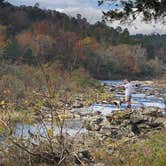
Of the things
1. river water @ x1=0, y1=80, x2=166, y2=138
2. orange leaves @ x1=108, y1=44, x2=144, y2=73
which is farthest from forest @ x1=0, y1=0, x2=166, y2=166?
orange leaves @ x1=108, y1=44, x2=144, y2=73

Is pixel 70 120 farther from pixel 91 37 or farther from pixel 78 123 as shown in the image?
pixel 91 37

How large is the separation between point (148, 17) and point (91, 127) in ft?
31.4

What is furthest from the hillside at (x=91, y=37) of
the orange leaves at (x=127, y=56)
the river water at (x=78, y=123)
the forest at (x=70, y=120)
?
the river water at (x=78, y=123)

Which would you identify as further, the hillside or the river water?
the hillside

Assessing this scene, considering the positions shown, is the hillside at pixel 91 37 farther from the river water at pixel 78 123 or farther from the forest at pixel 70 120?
the river water at pixel 78 123

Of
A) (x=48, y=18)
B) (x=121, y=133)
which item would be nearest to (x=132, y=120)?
(x=121, y=133)

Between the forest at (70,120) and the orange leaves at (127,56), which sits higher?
the forest at (70,120)

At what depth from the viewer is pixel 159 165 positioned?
8.98 meters

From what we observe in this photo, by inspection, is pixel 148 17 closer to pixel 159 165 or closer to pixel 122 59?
pixel 159 165

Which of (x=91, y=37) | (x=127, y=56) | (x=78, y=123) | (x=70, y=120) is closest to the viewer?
(x=70, y=120)

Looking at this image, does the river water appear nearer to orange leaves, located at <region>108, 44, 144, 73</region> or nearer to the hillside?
the hillside

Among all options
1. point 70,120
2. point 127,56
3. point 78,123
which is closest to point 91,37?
point 127,56

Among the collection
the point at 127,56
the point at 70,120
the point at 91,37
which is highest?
the point at 91,37

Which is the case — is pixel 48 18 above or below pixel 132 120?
above
